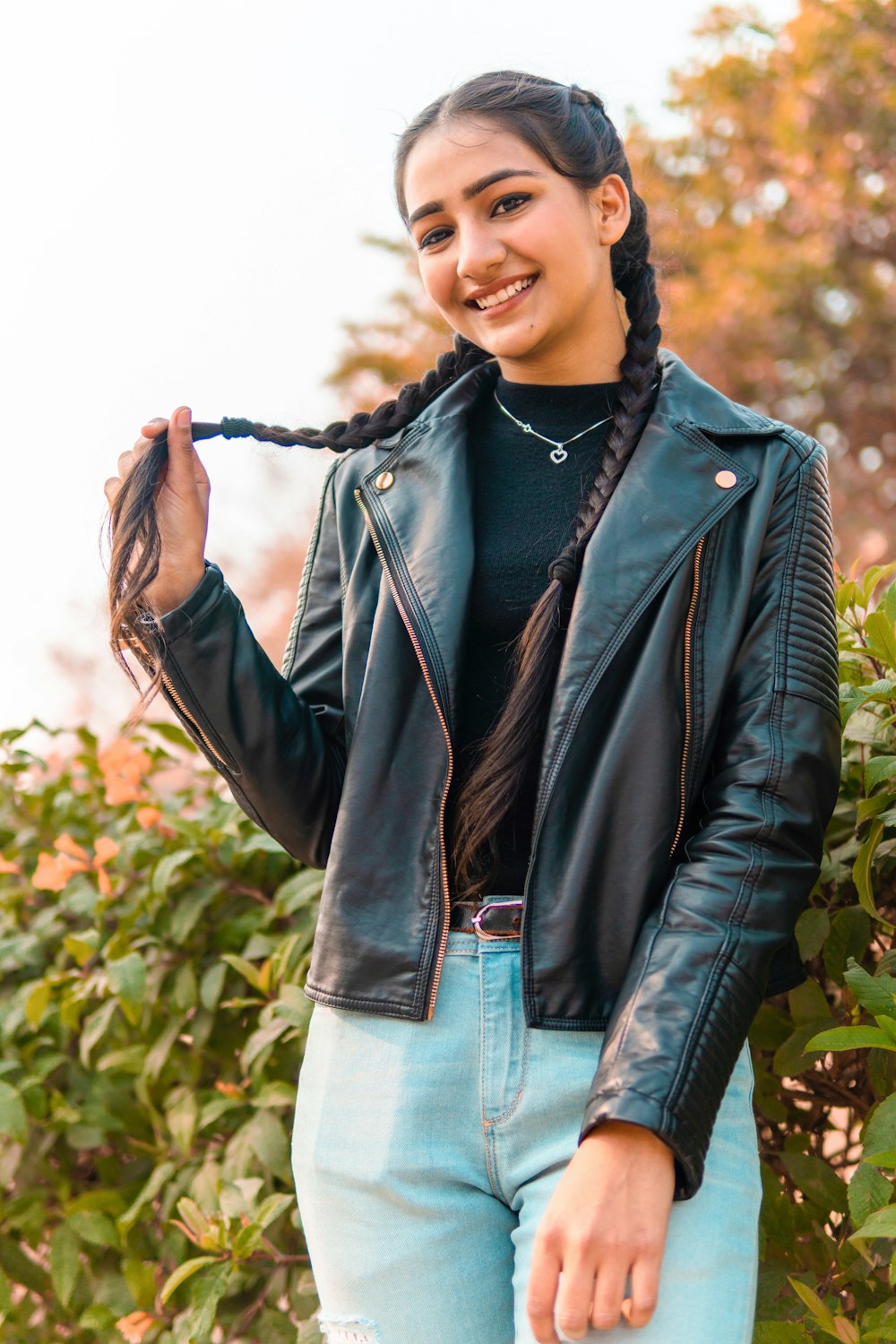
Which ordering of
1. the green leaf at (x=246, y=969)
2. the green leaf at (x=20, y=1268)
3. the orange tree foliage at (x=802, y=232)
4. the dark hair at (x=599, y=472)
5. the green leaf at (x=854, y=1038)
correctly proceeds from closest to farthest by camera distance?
the green leaf at (x=854, y=1038) < the dark hair at (x=599, y=472) < the green leaf at (x=246, y=969) < the green leaf at (x=20, y=1268) < the orange tree foliage at (x=802, y=232)

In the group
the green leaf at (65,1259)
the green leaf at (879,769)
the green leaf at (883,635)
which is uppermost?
the green leaf at (883,635)

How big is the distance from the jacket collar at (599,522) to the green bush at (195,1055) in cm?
32

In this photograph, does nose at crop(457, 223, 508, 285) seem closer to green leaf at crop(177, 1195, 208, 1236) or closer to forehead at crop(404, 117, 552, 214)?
forehead at crop(404, 117, 552, 214)

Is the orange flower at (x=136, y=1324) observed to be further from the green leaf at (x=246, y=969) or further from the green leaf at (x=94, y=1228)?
the green leaf at (x=246, y=969)

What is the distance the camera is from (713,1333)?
1297 millimetres

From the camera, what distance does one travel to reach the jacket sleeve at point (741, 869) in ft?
4.33

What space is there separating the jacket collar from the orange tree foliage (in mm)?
10041

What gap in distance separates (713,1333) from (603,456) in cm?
106

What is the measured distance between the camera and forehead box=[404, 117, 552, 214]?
1663mm

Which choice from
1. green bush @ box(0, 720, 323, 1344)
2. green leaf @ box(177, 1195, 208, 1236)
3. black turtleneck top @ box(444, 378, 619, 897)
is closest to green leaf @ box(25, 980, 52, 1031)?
green bush @ box(0, 720, 323, 1344)

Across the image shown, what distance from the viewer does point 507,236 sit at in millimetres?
1658

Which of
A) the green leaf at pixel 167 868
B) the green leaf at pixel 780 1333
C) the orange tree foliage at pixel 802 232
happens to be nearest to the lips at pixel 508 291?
the green leaf at pixel 167 868

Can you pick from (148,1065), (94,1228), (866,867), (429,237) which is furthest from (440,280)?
(94,1228)

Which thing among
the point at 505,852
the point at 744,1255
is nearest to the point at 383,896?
the point at 505,852
